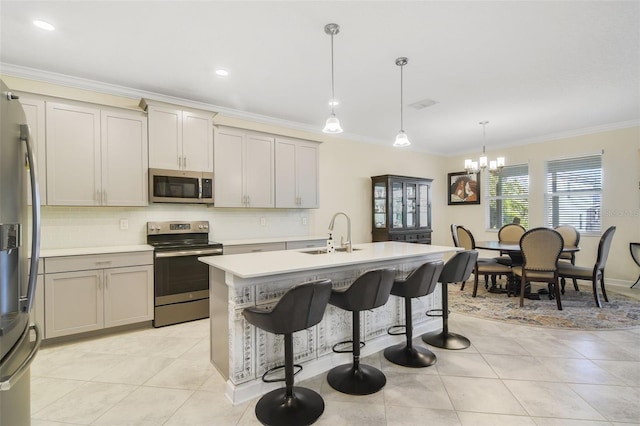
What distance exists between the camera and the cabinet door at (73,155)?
3.05 m

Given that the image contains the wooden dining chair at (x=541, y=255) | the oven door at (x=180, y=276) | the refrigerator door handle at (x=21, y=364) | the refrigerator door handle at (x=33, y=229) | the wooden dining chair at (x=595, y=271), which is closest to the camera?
the refrigerator door handle at (x=21, y=364)

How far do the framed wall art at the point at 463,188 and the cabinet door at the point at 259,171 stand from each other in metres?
4.78

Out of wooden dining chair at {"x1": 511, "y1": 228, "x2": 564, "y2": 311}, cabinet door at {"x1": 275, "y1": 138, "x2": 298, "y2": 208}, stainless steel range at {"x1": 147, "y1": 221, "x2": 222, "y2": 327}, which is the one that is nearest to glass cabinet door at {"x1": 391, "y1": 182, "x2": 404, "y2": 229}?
cabinet door at {"x1": 275, "y1": 138, "x2": 298, "y2": 208}

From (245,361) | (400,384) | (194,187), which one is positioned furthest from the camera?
(194,187)

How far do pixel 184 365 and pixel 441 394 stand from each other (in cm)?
204

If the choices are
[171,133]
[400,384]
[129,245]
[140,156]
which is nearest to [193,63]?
[171,133]

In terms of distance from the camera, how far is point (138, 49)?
2.80m

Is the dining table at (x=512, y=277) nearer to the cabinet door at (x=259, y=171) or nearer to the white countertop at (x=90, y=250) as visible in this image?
the cabinet door at (x=259, y=171)

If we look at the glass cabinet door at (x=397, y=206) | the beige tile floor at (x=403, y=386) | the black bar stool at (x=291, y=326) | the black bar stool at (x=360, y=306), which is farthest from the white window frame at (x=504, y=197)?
the black bar stool at (x=291, y=326)

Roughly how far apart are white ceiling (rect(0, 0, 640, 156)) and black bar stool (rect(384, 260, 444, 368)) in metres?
1.93

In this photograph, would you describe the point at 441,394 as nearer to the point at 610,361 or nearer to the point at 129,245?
the point at 610,361

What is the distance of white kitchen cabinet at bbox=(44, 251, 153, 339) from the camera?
2.91m

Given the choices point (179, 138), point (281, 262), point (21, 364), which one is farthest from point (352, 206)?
point (21, 364)

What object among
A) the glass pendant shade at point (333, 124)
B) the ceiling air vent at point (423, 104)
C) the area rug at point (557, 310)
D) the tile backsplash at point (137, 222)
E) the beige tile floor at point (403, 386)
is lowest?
the beige tile floor at point (403, 386)
